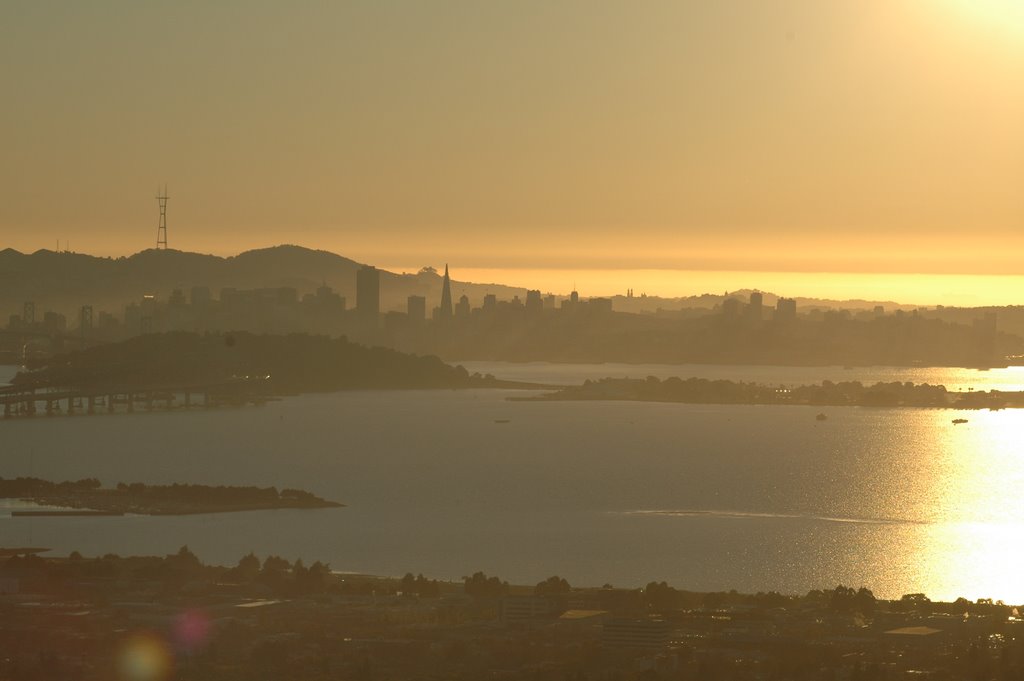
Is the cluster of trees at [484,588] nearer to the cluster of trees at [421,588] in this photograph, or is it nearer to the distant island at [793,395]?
the cluster of trees at [421,588]

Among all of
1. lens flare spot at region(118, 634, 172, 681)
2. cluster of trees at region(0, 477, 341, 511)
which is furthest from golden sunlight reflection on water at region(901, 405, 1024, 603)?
cluster of trees at region(0, 477, 341, 511)

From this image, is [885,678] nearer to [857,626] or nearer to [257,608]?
[857,626]

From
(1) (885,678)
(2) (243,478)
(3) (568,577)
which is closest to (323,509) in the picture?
(2) (243,478)

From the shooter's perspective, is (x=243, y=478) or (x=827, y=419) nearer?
(x=243, y=478)

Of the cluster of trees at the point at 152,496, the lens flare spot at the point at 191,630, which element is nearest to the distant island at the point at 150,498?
the cluster of trees at the point at 152,496

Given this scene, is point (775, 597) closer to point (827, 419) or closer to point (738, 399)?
point (827, 419)

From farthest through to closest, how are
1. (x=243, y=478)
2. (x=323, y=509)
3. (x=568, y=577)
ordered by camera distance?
1. (x=243, y=478)
2. (x=323, y=509)
3. (x=568, y=577)

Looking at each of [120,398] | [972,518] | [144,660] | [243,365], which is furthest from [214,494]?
[243,365]

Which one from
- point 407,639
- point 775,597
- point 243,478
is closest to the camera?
point 407,639
